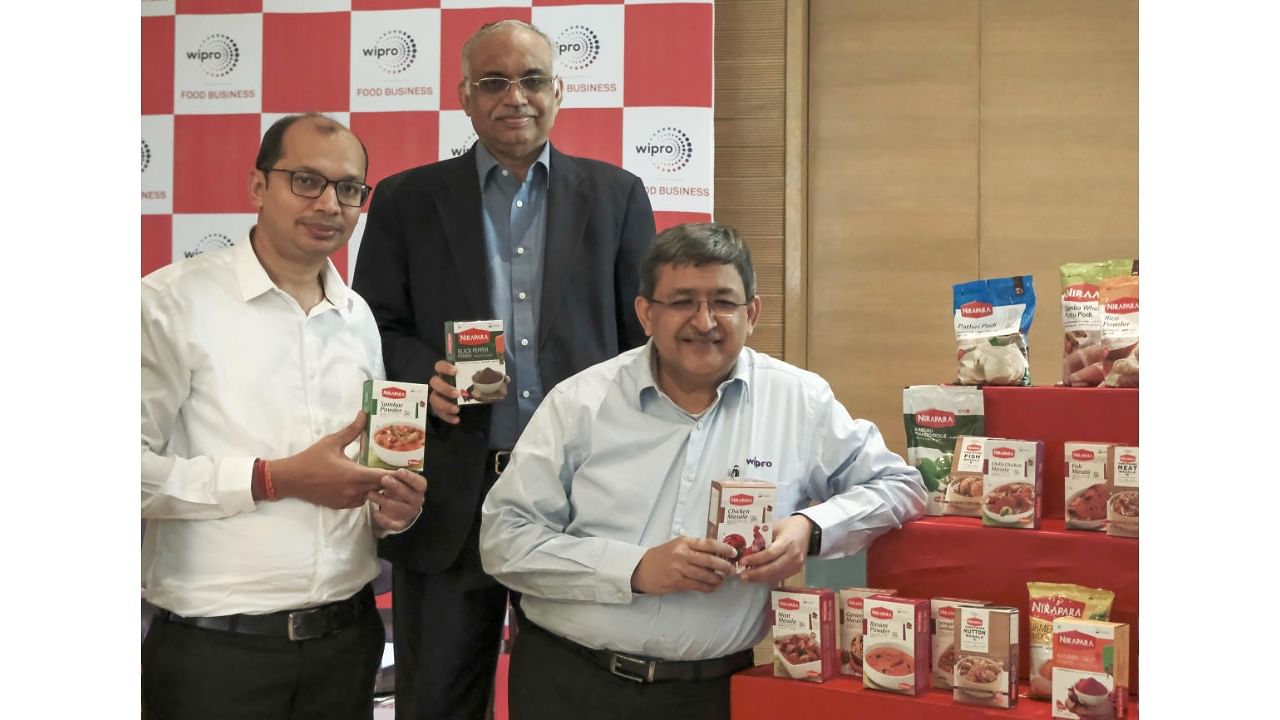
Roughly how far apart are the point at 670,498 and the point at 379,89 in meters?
2.38

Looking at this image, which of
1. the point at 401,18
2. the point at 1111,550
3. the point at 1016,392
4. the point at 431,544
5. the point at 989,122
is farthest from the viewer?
the point at 989,122

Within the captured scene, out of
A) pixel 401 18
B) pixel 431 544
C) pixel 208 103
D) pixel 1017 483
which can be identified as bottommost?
pixel 431 544

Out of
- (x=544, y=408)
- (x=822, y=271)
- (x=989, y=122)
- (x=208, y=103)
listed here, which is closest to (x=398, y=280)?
(x=544, y=408)

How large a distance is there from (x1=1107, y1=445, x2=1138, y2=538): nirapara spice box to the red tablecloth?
2cm

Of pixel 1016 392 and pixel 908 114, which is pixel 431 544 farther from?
pixel 908 114

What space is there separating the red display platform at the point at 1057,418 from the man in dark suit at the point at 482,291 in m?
0.86

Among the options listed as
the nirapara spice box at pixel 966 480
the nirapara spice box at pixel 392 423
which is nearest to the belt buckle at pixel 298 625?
the nirapara spice box at pixel 392 423

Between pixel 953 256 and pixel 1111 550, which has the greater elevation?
pixel 953 256

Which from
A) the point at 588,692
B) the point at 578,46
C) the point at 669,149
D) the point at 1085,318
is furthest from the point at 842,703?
the point at 578,46

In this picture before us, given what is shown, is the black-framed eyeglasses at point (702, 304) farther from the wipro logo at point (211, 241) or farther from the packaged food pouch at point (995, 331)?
the wipro logo at point (211, 241)

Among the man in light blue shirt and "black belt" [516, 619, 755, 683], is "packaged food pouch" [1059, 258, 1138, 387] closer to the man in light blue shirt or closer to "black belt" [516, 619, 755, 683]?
the man in light blue shirt

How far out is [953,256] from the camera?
14.5 ft

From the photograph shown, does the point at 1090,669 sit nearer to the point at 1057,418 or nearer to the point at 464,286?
the point at 1057,418

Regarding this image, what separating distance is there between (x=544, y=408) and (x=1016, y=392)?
0.93 meters
